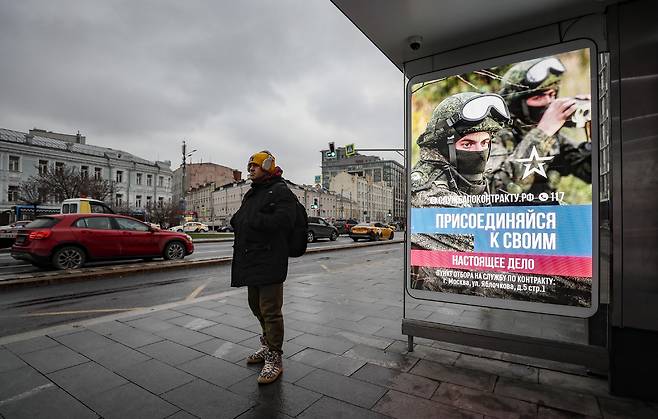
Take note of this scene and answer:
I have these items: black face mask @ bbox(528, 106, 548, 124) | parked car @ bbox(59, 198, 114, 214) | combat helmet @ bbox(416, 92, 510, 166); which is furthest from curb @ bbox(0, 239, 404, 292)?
parked car @ bbox(59, 198, 114, 214)

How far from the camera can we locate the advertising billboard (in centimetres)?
297

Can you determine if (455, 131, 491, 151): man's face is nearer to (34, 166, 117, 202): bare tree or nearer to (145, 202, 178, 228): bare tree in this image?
(34, 166, 117, 202): bare tree

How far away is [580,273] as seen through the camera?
9.77ft

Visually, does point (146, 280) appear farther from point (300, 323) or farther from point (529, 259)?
point (529, 259)

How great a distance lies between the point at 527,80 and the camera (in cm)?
318

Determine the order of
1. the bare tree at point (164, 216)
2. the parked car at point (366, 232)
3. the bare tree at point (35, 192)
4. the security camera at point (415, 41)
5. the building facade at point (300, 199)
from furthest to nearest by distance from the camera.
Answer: the building facade at point (300, 199), the bare tree at point (164, 216), the bare tree at point (35, 192), the parked car at point (366, 232), the security camera at point (415, 41)

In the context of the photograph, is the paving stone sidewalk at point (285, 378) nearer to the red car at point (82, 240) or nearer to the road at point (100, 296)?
the road at point (100, 296)

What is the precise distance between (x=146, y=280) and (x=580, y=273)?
843 cm

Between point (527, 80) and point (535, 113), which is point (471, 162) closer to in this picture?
point (535, 113)

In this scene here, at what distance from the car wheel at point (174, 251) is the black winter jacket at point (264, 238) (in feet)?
30.9

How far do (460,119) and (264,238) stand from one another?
7.31ft

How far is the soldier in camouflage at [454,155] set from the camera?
3.36m

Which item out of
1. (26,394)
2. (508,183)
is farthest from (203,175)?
(508,183)

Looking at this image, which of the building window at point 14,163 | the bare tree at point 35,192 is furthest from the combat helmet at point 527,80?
the building window at point 14,163
